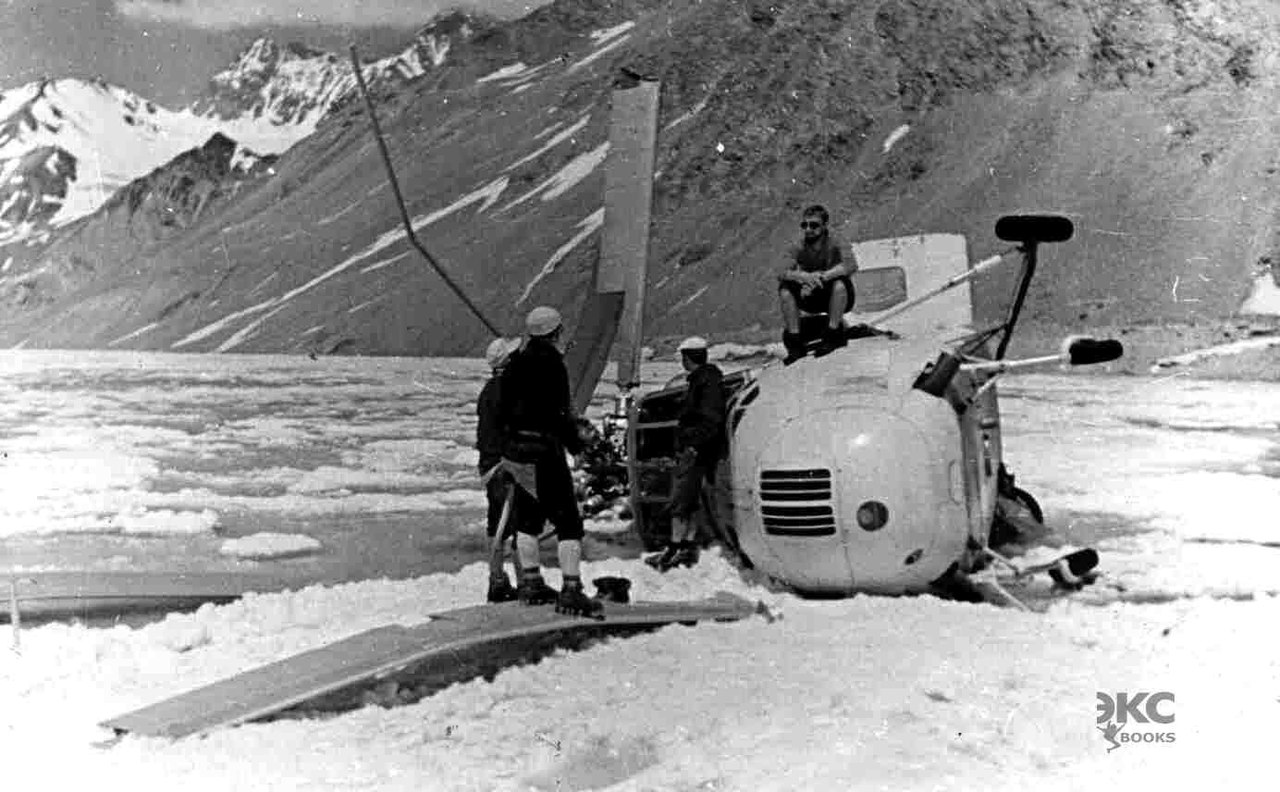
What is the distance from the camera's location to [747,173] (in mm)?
68125

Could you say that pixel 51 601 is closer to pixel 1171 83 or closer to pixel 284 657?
pixel 284 657

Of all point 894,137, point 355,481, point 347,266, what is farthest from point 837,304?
point 347,266

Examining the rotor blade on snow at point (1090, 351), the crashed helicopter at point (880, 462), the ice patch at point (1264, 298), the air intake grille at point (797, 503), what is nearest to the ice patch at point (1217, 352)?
the ice patch at point (1264, 298)

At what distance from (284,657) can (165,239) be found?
105 metres

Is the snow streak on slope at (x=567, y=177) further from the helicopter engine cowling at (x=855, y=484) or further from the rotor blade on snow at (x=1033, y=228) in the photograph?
the helicopter engine cowling at (x=855, y=484)

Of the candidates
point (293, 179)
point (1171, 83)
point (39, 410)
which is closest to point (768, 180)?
point (1171, 83)

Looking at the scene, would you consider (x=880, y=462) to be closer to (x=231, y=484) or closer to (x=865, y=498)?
(x=865, y=498)

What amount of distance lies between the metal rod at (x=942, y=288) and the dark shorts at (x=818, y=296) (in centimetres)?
49

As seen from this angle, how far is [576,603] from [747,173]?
6468 centimetres

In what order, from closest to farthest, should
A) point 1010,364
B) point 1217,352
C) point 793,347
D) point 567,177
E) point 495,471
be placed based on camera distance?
point 495,471
point 1010,364
point 793,347
point 1217,352
point 567,177

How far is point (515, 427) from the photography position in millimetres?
5277

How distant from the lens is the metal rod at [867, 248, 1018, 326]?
21.2 ft

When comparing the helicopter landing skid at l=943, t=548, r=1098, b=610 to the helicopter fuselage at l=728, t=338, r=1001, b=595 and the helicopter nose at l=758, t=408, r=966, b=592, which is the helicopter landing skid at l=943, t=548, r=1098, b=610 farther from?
the helicopter nose at l=758, t=408, r=966, b=592

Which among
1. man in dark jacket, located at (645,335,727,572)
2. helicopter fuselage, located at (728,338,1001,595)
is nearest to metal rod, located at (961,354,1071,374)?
helicopter fuselage, located at (728,338,1001,595)
